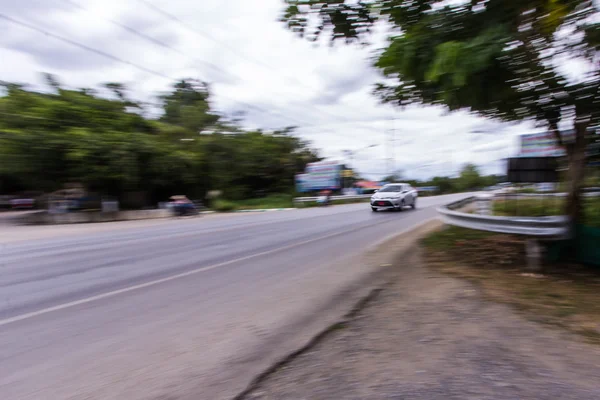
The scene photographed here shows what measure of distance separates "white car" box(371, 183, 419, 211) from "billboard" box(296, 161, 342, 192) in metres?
18.7

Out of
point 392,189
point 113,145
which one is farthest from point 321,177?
point 113,145

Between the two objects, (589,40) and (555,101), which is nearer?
(589,40)

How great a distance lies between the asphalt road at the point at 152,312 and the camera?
3.44 metres

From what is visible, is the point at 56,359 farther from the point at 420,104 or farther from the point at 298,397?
the point at 420,104

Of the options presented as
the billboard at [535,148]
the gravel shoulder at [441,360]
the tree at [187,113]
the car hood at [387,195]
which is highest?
the tree at [187,113]

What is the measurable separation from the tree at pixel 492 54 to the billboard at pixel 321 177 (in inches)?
1372

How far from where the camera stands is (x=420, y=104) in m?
8.35

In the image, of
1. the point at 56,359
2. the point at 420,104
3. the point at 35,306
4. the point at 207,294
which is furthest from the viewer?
the point at 420,104

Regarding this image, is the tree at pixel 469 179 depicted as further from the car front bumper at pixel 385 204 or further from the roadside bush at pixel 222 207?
the car front bumper at pixel 385 204

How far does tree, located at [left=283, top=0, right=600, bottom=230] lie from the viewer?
548 cm

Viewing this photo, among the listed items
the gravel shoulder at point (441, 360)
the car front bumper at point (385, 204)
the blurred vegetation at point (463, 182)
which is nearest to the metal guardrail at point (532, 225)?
the gravel shoulder at point (441, 360)

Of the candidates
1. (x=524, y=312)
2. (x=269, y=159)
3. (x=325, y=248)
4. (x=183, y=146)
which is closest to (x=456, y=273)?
(x=524, y=312)

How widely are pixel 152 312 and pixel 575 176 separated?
7.46 metres

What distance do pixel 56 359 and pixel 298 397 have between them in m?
2.32
